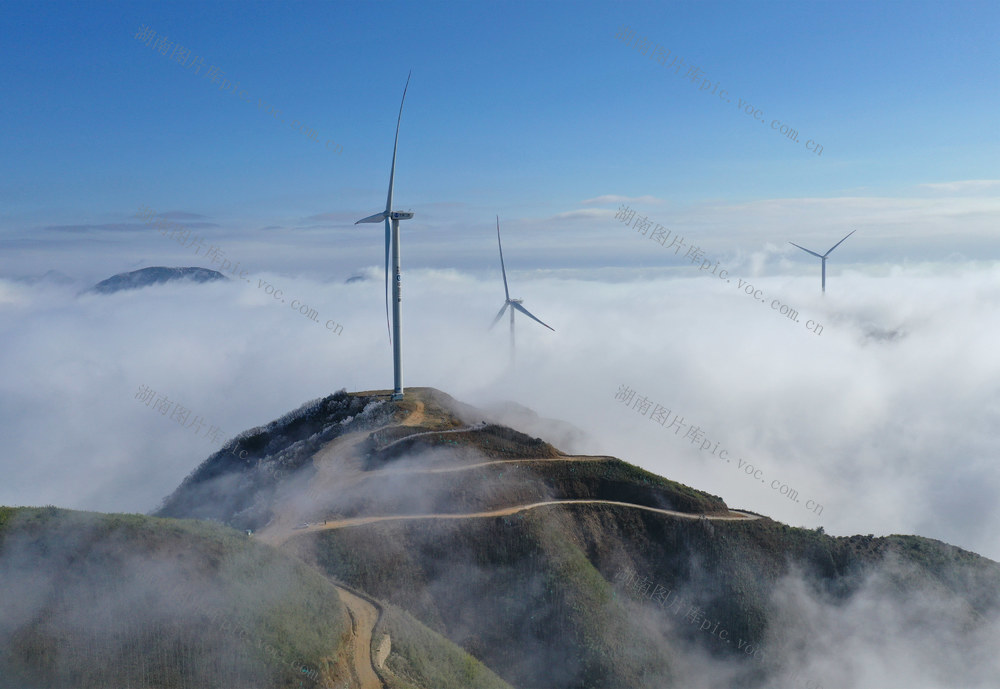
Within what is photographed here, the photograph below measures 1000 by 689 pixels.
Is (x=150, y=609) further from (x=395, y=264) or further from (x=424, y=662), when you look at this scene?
(x=395, y=264)

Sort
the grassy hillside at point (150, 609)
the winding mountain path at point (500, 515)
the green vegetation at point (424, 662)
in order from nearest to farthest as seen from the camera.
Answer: the grassy hillside at point (150, 609)
the green vegetation at point (424, 662)
the winding mountain path at point (500, 515)

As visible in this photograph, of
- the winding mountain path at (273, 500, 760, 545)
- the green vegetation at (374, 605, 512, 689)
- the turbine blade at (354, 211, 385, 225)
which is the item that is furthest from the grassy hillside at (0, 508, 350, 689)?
the turbine blade at (354, 211, 385, 225)

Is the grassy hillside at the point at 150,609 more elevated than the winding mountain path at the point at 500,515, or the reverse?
the grassy hillside at the point at 150,609

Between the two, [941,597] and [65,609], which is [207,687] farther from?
[941,597]

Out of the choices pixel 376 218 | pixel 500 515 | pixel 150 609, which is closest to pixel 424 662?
pixel 150 609

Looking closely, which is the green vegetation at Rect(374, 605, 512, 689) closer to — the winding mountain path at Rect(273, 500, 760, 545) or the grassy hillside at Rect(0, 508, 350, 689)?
the grassy hillside at Rect(0, 508, 350, 689)

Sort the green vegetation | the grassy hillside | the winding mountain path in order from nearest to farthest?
the grassy hillside
the green vegetation
the winding mountain path

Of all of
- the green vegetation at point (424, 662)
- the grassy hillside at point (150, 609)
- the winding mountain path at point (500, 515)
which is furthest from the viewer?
the winding mountain path at point (500, 515)

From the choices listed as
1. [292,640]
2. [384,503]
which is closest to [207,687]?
[292,640]

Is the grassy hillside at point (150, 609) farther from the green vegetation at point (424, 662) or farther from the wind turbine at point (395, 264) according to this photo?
the wind turbine at point (395, 264)

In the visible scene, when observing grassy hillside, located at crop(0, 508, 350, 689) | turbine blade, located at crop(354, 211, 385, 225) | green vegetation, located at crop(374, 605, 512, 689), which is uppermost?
turbine blade, located at crop(354, 211, 385, 225)

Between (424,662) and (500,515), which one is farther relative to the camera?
(500,515)

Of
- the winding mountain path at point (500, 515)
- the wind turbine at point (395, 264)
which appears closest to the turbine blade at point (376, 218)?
the wind turbine at point (395, 264)
